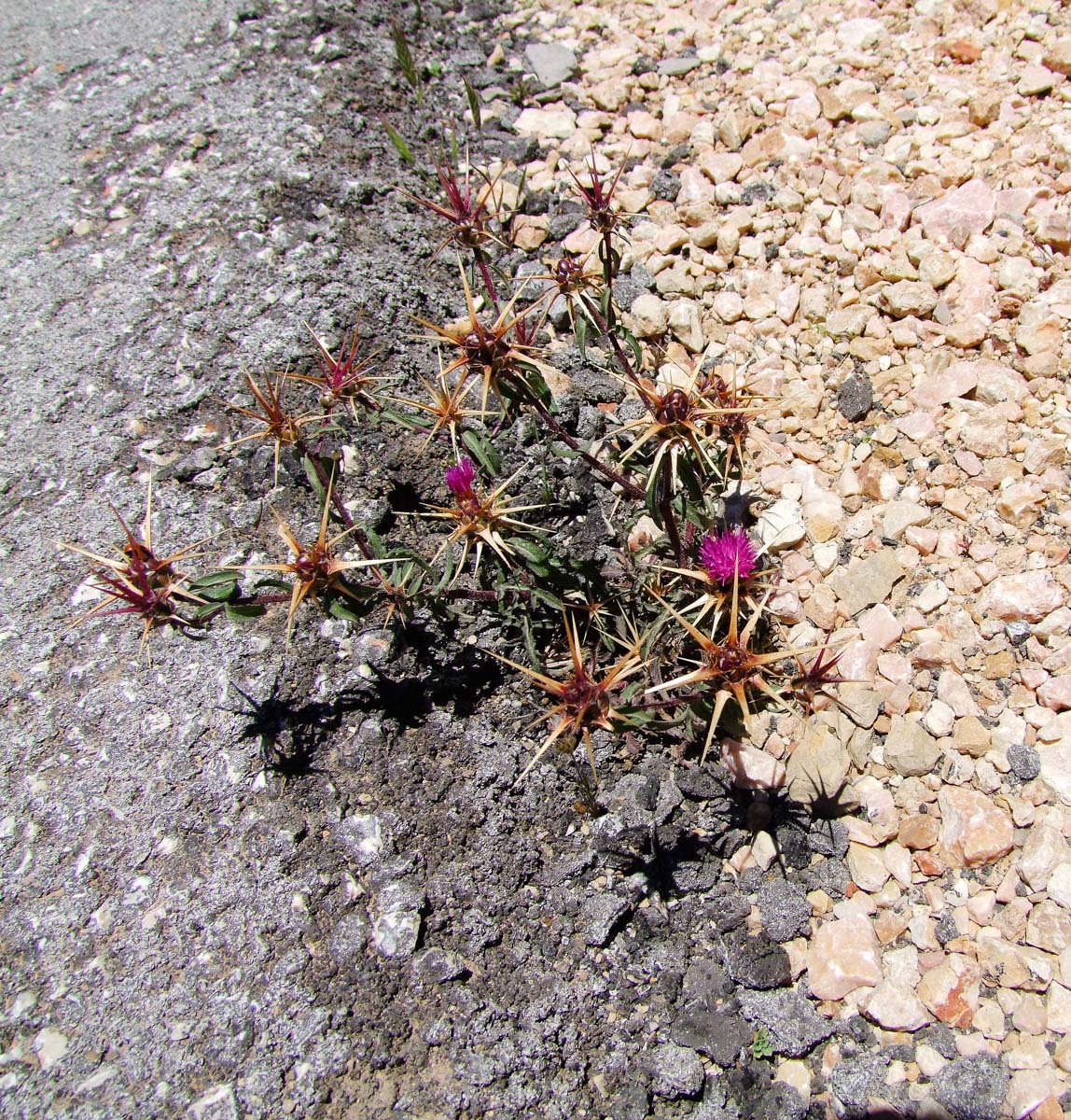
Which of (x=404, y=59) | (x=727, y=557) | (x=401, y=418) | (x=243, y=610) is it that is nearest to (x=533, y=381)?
(x=401, y=418)

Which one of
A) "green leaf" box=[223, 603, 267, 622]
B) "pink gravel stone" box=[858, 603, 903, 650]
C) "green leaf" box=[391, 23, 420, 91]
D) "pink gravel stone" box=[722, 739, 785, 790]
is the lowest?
"pink gravel stone" box=[722, 739, 785, 790]

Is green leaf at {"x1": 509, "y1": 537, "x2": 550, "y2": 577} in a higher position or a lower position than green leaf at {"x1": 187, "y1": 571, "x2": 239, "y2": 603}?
lower

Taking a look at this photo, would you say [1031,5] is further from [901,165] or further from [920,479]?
[920,479]

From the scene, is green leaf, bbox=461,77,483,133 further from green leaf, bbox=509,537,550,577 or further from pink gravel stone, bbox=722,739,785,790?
pink gravel stone, bbox=722,739,785,790

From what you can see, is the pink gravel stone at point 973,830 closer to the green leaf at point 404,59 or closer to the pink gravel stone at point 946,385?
the pink gravel stone at point 946,385

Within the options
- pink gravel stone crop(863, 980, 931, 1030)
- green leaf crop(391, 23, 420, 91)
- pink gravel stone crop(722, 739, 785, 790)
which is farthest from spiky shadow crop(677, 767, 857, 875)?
green leaf crop(391, 23, 420, 91)

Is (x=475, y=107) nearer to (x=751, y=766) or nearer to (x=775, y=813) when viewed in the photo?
(x=751, y=766)

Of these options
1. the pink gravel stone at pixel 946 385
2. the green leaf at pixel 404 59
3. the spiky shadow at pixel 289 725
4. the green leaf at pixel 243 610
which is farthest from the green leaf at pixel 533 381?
the green leaf at pixel 404 59
